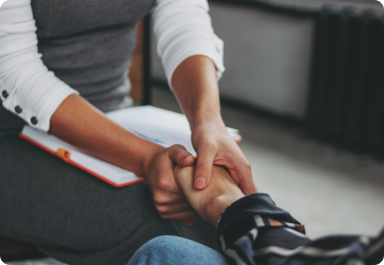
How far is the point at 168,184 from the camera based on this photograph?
1.98 feet

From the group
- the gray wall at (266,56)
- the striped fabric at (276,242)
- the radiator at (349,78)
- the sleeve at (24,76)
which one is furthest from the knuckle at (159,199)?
the gray wall at (266,56)

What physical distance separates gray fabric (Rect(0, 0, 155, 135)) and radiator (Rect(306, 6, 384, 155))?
1.49m

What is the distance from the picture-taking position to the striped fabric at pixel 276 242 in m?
0.31

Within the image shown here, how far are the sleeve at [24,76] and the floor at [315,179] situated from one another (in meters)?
0.70

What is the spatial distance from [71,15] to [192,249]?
0.51 m

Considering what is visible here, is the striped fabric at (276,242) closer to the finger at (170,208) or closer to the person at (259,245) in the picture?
the person at (259,245)

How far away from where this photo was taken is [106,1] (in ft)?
2.44

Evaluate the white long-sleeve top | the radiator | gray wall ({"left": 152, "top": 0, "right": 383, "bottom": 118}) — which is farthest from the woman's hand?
gray wall ({"left": 152, "top": 0, "right": 383, "bottom": 118})

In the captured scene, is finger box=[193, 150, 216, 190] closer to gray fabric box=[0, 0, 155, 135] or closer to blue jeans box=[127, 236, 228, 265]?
blue jeans box=[127, 236, 228, 265]

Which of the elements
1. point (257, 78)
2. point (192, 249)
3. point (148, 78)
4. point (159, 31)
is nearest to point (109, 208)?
point (192, 249)

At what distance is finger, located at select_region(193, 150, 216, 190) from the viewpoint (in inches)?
22.8

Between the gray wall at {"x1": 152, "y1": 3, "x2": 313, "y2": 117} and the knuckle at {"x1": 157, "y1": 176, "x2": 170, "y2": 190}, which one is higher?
the knuckle at {"x1": 157, "y1": 176, "x2": 170, "y2": 190}

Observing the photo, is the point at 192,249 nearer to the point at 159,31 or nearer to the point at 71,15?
the point at 71,15

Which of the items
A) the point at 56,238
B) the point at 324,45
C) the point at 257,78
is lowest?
the point at 257,78
